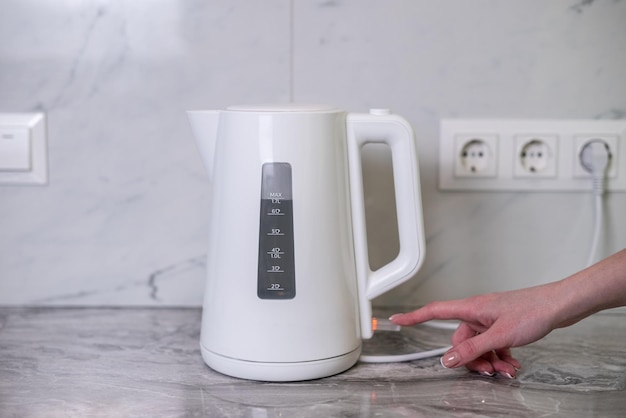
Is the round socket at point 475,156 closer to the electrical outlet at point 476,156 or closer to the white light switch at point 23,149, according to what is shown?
the electrical outlet at point 476,156

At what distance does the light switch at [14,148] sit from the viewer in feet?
3.15

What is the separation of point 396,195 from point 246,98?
29 centimetres

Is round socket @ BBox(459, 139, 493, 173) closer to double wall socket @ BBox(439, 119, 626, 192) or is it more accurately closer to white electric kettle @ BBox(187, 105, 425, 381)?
double wall socket @ BBox(439, 119, 626, 192)

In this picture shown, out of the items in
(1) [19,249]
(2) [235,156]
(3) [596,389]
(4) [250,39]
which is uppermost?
(4) [250,39]

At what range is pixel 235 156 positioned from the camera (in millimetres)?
732

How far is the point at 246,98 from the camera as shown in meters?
0.97

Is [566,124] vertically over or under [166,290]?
over

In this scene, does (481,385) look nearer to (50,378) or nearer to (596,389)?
(596,389)

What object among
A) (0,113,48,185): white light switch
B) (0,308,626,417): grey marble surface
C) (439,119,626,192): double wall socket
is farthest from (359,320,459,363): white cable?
(0,113,48,185): white light switch

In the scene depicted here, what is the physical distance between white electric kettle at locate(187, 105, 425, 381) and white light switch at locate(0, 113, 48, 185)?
13.0 inches

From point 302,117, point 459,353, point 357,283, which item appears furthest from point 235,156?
point 459,353

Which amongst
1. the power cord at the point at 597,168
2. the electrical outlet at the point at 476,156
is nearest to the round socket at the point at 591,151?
the power cord at the point at 597,168

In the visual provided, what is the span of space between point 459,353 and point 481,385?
5cm

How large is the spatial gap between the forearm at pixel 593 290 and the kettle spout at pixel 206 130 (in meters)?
0.38
